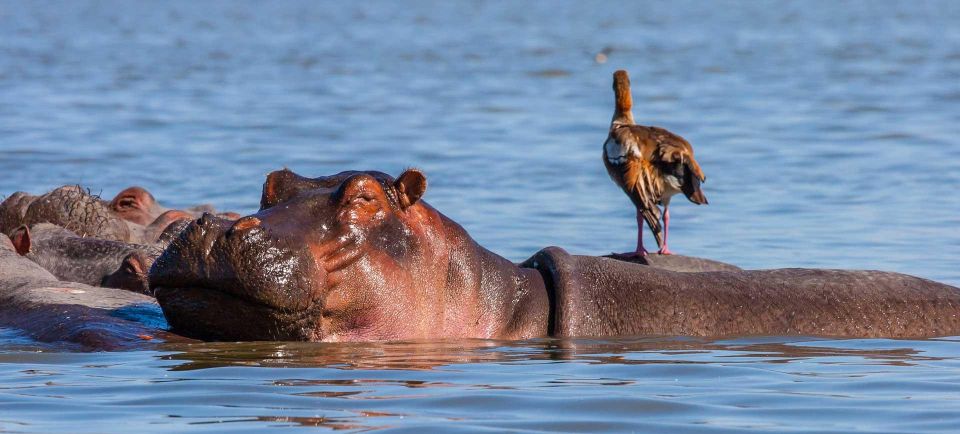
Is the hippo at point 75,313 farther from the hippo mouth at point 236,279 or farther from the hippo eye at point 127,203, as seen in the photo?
the hippo eye at point 127,203

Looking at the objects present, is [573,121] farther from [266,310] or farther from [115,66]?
[266,310]

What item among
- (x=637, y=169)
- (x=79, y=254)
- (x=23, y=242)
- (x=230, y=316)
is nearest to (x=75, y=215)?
(x=79, y=254)

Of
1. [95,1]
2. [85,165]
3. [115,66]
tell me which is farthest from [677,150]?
[95,1]

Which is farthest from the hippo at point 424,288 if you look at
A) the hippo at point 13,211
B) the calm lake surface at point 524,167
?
the hippo at point 13,211

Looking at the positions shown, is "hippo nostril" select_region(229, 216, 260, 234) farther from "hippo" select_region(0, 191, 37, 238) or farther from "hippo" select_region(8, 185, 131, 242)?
"hippo" select_region(0, 191, 37, 238)

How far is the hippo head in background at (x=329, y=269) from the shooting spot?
5.93 m

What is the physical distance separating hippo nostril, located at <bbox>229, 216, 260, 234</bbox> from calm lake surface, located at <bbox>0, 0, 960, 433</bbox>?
1.86 feet

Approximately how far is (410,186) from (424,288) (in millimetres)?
404

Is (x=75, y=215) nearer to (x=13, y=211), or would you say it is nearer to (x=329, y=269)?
(x=13, y=211)

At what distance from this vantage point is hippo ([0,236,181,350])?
21.9 ft

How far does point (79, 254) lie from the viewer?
8.66 m

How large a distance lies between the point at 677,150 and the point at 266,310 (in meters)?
6.08

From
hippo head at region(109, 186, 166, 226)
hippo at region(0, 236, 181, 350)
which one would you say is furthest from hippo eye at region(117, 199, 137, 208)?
hippo at region(0, 236, 181, 350)

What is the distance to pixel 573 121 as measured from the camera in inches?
841
